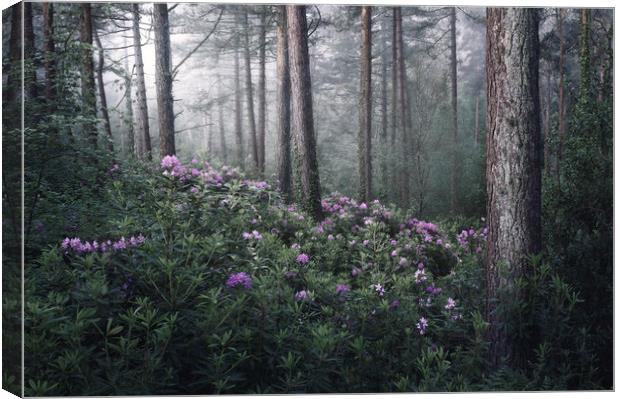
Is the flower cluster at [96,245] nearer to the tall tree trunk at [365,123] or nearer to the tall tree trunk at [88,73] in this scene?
the tall tree trunk at [88,73]

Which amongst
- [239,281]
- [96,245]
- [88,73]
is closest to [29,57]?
[88,73]

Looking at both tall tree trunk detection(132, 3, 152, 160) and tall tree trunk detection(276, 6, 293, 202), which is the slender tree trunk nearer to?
tall tree trunk detection(276, 6, 293, 202)

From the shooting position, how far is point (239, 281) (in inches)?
142

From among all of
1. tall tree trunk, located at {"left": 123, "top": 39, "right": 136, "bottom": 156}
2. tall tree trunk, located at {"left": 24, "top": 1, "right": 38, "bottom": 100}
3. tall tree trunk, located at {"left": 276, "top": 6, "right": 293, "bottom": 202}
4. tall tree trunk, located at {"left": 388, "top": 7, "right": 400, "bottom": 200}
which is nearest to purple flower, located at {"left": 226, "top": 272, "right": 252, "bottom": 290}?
tall tree trunk, located at {"left": 276, "top": 6, "right": 293, "bottom": 202}

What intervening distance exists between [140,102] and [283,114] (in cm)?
108

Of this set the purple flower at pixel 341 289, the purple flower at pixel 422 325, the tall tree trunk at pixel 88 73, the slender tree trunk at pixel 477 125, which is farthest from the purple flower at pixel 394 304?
the tall tree trunk at pixel 88 73

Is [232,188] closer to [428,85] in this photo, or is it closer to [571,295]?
[428,85]

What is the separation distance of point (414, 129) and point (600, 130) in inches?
53.2

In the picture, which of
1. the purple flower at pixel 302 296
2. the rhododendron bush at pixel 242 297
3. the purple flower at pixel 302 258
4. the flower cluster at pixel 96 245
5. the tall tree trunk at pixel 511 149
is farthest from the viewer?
the purple flower at pixel 302 258

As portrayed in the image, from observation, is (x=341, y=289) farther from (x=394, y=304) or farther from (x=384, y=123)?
(x=384, y=123)

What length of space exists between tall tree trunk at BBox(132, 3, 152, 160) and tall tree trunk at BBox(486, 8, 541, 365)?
236 cm

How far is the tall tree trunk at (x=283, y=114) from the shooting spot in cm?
428

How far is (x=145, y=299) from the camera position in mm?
3217

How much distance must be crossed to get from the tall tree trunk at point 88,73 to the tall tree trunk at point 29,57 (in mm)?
314
